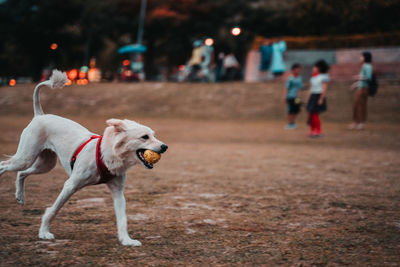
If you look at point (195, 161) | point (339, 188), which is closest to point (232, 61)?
point (195, 161)

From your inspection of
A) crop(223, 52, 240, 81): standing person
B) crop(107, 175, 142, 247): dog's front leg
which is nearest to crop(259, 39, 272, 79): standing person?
crop(223, 52, 240, 81): standing person

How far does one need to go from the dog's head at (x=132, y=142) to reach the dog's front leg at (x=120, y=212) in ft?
0.91

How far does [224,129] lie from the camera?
14.5m

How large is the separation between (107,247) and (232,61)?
24128mm

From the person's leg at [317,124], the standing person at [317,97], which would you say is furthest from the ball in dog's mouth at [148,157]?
the person's leg at [317,124]

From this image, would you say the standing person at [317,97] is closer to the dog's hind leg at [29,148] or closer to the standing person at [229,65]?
the dog's hind leg at [29,148]

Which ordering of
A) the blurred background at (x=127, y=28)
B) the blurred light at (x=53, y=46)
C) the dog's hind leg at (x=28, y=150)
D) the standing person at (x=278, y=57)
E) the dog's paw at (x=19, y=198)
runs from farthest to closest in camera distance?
the blurred light at (x=53, y=46)
the blurred background at (x=127, y=28)
the standing person at (x=278, y=57)
the dog's paw at (x=19, y=198)
the dog's hind leg at (x=28, y=150)

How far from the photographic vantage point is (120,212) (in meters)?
3.39

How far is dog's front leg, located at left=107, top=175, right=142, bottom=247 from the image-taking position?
3.28 metres

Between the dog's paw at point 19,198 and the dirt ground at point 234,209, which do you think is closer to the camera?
the dirt ground at point 234,209

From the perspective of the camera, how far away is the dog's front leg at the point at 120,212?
328 centimetres

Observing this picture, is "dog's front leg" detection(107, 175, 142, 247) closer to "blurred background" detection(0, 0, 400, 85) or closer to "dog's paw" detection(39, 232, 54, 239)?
"dog's paw" detection(39, 232, 54, 239)

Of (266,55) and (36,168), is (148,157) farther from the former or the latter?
(266,55)

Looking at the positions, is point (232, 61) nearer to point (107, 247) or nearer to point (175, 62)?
point (107, 247)
